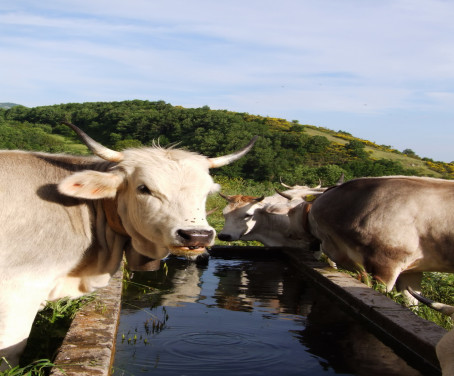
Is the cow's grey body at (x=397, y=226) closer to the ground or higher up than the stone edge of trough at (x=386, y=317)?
higher up

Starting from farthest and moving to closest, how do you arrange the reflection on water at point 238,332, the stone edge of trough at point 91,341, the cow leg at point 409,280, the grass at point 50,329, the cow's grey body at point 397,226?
A: the cow leg at point 409,280 → the cow's grey body at point 397,226 → the reflection on water at point 238,332 → the grass at point 50,329 → the stone edge of trough at point 91,341

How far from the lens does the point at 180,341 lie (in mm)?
5117

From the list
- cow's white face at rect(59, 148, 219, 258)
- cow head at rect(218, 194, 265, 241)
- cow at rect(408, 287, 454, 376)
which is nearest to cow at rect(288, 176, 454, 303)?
cow's white face at rect(59, 148, 219, 258)

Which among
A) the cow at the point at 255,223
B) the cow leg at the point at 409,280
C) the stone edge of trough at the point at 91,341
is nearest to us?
the stone edge of trough at the point at 91,341

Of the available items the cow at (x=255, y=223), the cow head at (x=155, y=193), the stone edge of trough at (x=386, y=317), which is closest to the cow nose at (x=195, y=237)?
the cow head at (x=155, y=193)

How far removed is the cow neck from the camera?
4430 millimetres

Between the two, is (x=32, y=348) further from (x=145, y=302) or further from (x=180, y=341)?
(x=145, y=302)

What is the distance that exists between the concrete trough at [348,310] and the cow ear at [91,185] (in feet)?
3.34

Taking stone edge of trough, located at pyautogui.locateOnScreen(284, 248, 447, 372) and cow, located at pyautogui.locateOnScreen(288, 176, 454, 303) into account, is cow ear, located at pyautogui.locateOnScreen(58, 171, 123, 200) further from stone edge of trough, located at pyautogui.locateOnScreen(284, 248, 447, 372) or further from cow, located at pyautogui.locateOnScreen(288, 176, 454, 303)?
cow, located at pyautogui.locateOnScreen(288, 176, 454, 303)

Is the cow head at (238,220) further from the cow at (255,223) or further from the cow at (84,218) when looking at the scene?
the cow at (84,218)

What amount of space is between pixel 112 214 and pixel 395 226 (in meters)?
2.87

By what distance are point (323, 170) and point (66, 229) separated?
2028 centimetres

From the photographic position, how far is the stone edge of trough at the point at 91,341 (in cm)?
367

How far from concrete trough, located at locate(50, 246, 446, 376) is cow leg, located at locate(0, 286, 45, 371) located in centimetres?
28
